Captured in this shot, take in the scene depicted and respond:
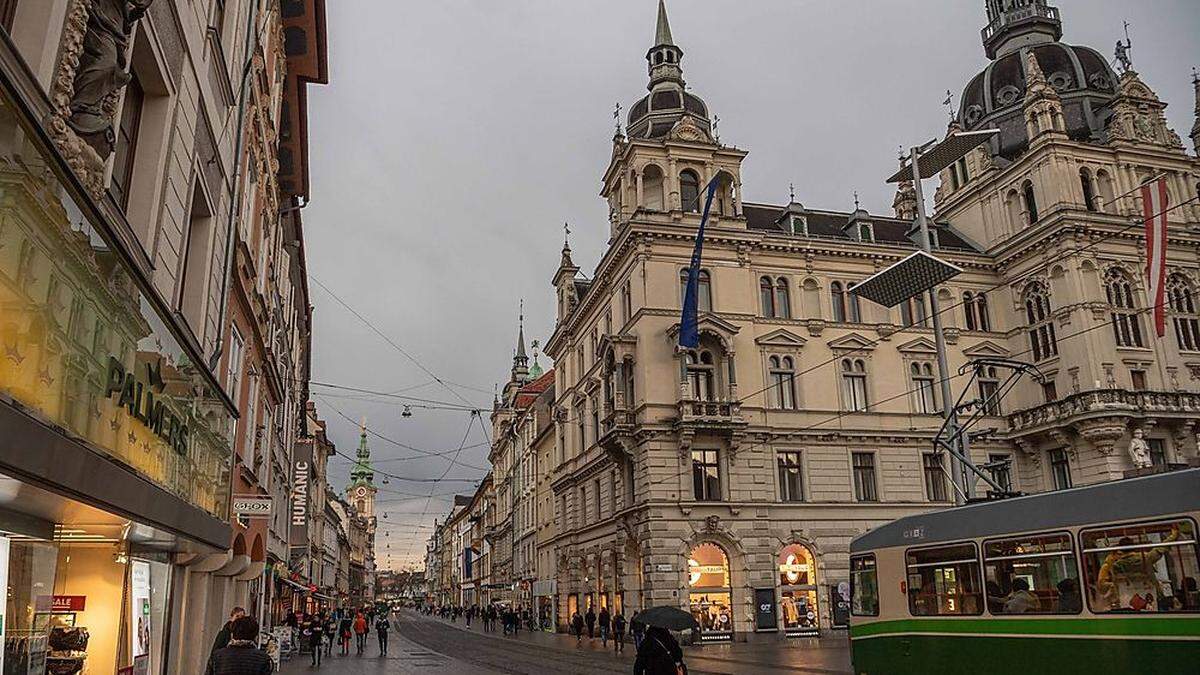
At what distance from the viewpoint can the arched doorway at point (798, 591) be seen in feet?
130

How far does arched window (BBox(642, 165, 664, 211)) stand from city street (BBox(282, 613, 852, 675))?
2175 cm

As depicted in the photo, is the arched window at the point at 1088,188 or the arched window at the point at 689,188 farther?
the arched window at the point at 1088,188

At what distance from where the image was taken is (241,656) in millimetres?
8344

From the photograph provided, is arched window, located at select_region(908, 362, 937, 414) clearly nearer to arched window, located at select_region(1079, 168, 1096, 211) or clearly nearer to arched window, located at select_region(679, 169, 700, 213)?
arched window, located at select_region(1079, 168, 1096, 211)

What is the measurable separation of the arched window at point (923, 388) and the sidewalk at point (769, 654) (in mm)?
12733

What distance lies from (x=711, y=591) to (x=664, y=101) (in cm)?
2693

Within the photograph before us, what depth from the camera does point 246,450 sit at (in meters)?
21.7

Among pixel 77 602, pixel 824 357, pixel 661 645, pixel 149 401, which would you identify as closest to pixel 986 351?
pixel 824 357

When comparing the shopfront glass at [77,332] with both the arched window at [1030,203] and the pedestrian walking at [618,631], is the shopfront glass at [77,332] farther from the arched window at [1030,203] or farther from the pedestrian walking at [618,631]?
the arched window at [1030,203]

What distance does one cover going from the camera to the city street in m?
25.8

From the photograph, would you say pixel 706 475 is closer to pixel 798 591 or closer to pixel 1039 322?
pixel 798 591

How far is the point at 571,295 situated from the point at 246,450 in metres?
38.3

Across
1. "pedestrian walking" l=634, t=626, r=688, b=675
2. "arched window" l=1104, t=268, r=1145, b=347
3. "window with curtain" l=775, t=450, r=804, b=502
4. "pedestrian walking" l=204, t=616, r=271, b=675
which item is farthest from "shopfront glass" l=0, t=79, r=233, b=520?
"arched window" l=1104, t=268, r=1145, b=347

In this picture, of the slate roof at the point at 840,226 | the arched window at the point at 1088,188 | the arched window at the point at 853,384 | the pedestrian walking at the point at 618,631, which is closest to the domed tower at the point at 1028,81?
the arched window at the point at 1088,188
